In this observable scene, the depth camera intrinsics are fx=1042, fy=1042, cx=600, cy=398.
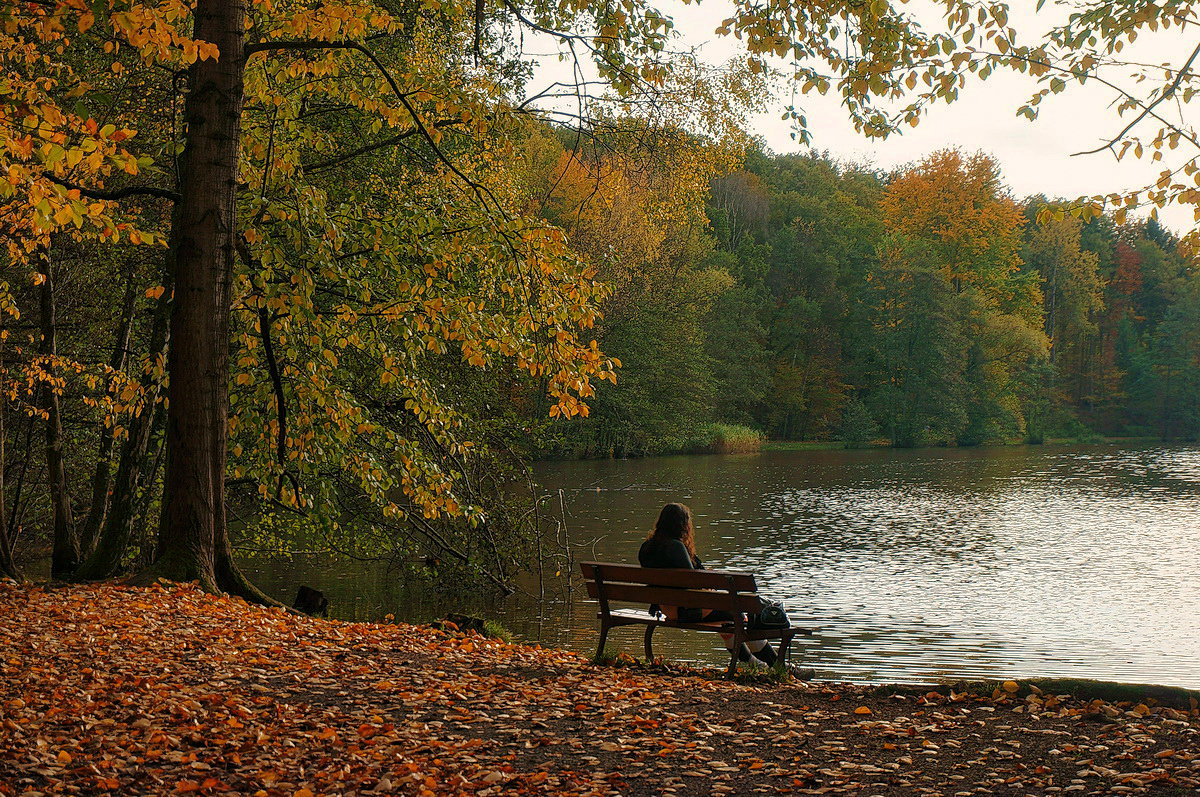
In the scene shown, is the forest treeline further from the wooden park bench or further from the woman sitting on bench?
the wooden park bench

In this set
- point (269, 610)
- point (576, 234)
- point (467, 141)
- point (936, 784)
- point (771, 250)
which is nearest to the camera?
point (936, 784)

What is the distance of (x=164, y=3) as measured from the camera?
20.6ft

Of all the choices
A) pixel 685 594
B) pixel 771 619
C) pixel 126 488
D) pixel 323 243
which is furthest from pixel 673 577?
pixel 126 488

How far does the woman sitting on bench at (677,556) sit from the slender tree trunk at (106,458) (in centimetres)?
596

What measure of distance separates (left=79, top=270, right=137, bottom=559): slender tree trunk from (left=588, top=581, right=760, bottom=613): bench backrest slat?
19.2ft

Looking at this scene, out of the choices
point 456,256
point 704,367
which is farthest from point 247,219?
point 704,367

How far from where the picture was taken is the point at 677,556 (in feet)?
25.0

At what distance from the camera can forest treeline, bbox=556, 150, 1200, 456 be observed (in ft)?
169

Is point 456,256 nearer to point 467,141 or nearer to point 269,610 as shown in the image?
point 269,610

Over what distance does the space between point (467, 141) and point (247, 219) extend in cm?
549

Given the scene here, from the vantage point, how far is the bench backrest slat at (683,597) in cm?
696

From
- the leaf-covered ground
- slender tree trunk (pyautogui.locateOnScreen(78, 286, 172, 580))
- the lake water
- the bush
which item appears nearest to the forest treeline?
the bush

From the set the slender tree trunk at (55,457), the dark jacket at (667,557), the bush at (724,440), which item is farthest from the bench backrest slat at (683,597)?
the bush at (724,440)

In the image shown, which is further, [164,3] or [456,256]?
[456,256]
